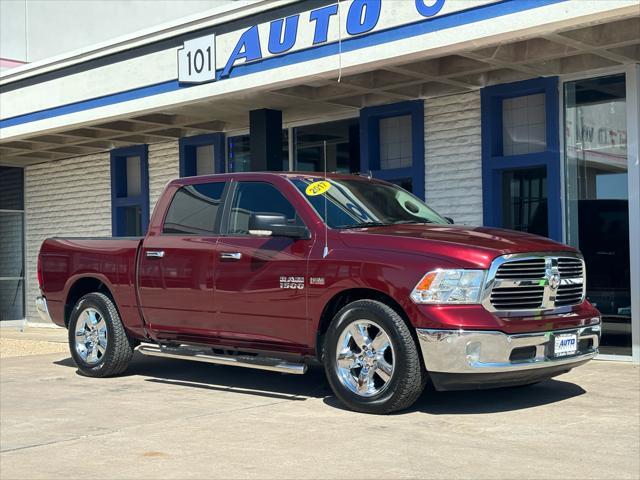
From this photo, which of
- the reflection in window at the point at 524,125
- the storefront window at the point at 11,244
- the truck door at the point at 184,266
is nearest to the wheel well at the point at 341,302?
the truck door at the point at 184,266

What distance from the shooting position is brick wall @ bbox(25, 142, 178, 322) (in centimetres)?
1698

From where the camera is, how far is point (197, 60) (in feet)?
41.7

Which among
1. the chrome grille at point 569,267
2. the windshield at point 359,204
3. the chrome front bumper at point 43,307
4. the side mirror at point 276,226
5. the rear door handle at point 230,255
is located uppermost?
the windshield at point 359,204

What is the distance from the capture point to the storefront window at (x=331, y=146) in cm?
1402

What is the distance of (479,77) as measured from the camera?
39.0ft

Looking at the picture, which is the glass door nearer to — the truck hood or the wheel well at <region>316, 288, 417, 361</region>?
the truck hood

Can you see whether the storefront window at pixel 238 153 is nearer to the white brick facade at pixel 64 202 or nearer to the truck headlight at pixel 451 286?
the white brick facade at pixel 64 202

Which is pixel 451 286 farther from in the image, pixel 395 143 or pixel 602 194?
pixel 395 143

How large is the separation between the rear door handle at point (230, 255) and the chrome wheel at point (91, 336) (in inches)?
77.0

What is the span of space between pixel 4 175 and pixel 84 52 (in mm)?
6510

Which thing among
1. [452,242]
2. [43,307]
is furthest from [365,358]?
[43,307]

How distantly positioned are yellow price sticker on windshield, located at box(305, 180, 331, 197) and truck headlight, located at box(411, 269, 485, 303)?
5.44 ft

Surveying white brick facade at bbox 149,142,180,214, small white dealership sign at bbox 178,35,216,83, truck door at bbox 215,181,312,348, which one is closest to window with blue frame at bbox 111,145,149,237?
white brick facade at bbox 149,142,180,214

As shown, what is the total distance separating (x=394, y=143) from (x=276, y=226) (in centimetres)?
599
